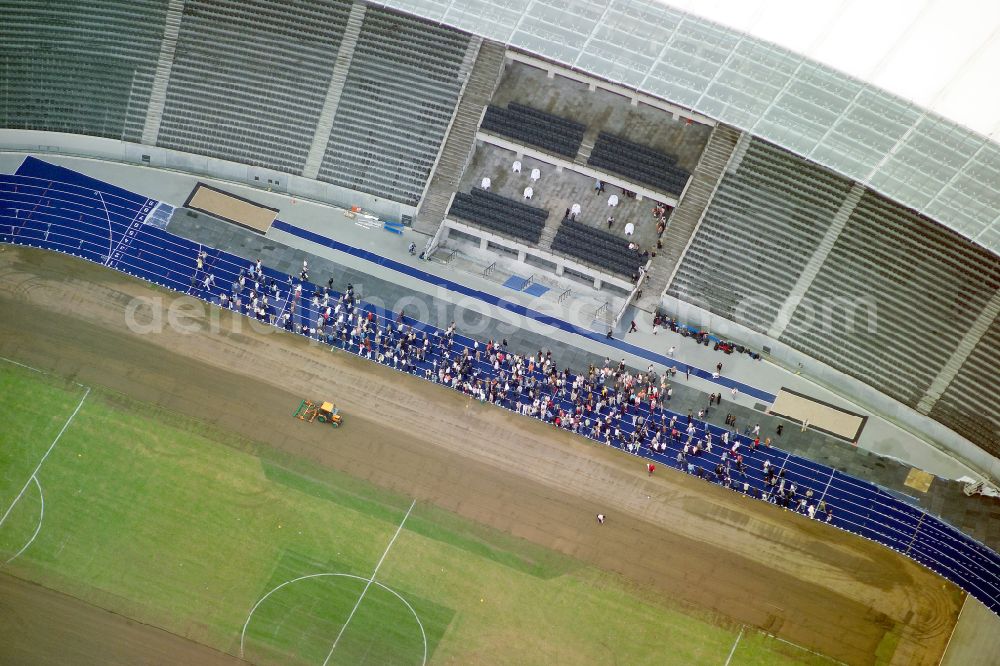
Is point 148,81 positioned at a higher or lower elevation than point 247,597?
higher

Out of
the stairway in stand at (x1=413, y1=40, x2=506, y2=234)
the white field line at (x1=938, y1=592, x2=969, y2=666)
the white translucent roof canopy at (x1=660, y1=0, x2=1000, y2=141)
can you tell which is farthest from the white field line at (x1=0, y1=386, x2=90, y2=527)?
the white field line at (x1=938, y1=592, x2=969, y2=666)

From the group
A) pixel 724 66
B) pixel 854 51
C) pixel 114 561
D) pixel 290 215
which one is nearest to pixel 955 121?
pixel 854 51

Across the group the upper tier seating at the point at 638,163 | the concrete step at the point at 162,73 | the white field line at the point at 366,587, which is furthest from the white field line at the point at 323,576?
the concrete step at the point at 162,73

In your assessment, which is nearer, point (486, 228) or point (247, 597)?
point (247, 597)

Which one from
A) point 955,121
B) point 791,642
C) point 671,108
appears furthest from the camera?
point 671,108

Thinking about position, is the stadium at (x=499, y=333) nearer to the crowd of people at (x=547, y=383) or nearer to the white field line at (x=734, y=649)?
the white field line at (x=734, y=649)

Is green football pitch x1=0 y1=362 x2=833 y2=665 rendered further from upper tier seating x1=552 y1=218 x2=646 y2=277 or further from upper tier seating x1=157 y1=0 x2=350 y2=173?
upper tier seating x1=157 y1=0 x2=350 y2=173

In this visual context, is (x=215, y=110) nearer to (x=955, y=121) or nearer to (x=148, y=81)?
(x=148, y=81)
